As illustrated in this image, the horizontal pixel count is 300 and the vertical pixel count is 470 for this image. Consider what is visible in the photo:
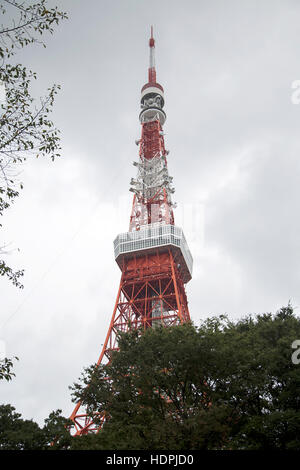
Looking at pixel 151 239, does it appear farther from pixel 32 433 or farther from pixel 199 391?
pixel 32 433

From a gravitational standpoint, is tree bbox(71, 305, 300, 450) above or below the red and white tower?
below

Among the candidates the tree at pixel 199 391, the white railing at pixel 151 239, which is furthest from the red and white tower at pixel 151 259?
the tree at pixel 199 391

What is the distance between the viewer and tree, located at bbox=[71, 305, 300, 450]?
525 inches

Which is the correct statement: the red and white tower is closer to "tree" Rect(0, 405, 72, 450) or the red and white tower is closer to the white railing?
the white railing

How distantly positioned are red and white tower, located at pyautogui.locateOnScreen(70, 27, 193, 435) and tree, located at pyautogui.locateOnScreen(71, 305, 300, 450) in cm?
1385

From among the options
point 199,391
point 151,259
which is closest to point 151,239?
point 151,259

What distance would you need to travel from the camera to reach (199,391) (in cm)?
1575

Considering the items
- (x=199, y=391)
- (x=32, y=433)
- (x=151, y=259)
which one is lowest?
(x=32, y=433)

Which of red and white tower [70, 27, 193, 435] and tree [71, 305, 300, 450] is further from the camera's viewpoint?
red and white tower [70, 27, 193, 435]

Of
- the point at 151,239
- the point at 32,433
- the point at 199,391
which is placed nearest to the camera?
the point at 32,433

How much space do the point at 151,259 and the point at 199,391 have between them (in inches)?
967

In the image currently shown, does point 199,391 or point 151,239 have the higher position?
point 151,239

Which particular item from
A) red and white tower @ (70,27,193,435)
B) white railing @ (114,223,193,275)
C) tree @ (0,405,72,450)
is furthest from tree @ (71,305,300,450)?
white railing @ (114,223,193,275)
